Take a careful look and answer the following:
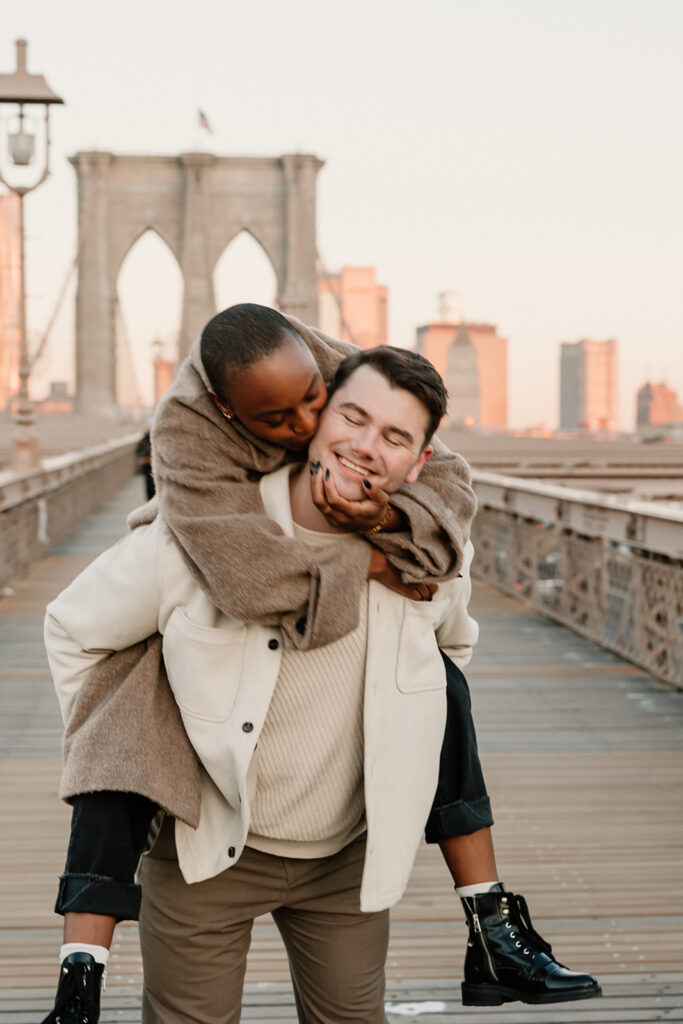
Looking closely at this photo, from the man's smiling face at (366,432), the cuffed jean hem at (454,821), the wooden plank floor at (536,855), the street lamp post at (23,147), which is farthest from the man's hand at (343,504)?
the street lamp post at (23,147)

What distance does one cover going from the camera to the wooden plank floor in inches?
105

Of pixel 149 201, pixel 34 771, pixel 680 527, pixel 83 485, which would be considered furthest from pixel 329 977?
pixel 149 201

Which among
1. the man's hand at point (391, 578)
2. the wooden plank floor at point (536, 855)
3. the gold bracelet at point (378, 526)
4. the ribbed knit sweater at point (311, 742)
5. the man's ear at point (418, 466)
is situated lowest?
the wooden plank floor at point (536, 855)

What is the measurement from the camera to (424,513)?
1.61 metres

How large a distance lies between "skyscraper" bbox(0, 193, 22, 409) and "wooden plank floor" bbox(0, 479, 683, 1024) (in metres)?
8.52

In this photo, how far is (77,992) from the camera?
141 cm

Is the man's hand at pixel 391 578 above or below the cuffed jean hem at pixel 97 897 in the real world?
above

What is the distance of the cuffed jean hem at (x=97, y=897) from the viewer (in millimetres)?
1458

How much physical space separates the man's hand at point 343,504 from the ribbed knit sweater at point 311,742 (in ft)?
0.13

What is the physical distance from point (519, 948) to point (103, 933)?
52 centimetres

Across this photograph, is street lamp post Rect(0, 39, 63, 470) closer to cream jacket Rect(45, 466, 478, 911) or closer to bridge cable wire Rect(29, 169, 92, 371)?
cream jacket Rect(45, 466, 478, 911)

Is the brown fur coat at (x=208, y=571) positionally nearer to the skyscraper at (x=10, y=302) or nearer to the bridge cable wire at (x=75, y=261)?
the skyscraper at (x=10, y=302)

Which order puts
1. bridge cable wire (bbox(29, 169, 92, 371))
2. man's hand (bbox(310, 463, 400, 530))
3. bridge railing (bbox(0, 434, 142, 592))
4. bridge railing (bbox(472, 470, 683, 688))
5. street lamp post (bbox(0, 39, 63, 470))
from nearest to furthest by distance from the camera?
man's hand (bbox(310, 463, 400, 530)), bridge railing (bbox(472, 470, 683, 688)), bridge railing (bbox(0, 434, 142, 592)), street lamp post (bbox(0, 39, 63, 470)), bridge cable wire (bbox(29, 169, 92, 371))

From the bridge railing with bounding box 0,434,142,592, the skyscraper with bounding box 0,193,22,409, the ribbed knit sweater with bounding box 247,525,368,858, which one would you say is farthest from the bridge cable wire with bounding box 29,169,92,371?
the ribbed knit sweater with bounding box 247,525,368,858
